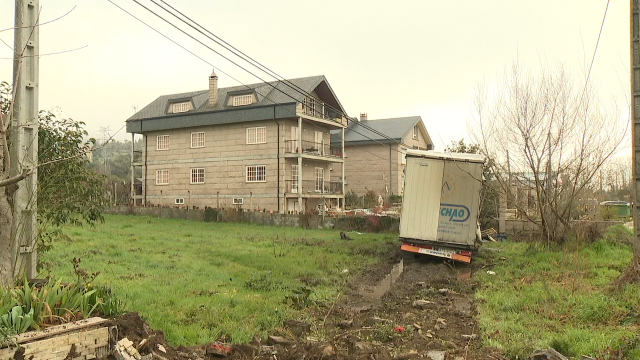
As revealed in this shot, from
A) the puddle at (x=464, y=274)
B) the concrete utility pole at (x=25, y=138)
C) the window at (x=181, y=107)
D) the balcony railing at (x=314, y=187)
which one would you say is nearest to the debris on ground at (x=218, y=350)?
the concrete utility pole at (x=25, y=138)

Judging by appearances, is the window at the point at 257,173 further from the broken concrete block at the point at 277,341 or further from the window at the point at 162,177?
the broken concrete block at the point at 277,341

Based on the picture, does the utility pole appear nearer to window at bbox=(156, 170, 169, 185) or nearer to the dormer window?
the dormer window

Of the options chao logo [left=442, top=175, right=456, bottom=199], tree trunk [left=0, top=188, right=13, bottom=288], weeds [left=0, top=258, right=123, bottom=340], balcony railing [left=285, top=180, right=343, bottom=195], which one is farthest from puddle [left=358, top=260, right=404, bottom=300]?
balcony railing [left=285, top=180, right=343, bottom=195]

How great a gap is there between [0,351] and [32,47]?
387 cm

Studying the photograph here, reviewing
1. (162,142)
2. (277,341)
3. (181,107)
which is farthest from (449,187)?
(162,142)

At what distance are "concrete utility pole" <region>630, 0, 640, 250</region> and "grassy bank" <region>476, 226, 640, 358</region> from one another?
157cm

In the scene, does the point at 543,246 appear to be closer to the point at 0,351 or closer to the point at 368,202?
the point at 0,351

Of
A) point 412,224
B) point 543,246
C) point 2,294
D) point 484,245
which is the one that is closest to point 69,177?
point 2,294

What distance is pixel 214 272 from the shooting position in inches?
425

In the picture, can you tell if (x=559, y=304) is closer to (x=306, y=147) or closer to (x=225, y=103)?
(x=306, y=147)

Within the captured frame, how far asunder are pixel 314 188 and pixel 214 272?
69.3 feet

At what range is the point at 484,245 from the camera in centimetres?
1808

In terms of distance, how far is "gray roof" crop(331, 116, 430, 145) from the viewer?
40562 mm

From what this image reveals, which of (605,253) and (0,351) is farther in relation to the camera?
(605,253)
